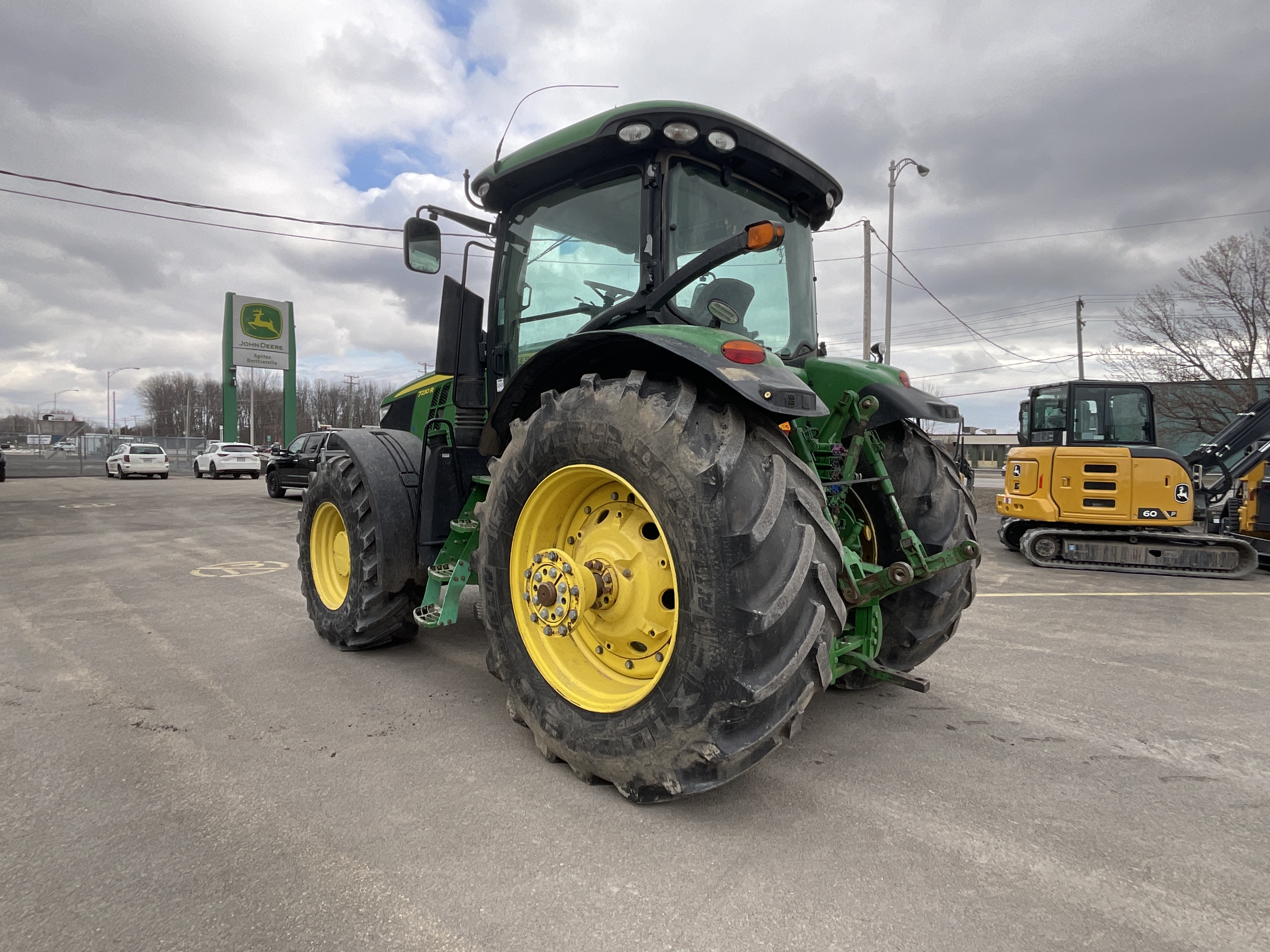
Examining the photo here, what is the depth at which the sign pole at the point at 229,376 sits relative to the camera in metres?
35.6

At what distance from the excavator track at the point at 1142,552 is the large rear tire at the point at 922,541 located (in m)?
6.45

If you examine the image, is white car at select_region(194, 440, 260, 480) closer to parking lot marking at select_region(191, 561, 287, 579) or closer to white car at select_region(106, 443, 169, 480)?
white car at select_region(106, 443, 169, 480)

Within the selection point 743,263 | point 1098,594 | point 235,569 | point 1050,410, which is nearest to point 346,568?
point 743,263

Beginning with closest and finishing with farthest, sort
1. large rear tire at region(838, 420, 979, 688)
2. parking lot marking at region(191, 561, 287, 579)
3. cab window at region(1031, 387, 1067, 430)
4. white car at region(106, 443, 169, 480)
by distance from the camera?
large rear tire at region(838, 420, 979, 688), parking lot marking at region(191, 561, 287, 579), cab window at region(1031, 387, 1067, 430), white car at region(106, 443, 169, 480)

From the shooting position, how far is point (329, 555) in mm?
4492

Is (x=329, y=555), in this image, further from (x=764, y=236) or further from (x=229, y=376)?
(x=229, y=376)

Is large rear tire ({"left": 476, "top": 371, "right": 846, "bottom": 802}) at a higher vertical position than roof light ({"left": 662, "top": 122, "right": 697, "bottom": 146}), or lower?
lower

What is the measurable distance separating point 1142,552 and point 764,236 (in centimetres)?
845

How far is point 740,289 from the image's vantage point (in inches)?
125

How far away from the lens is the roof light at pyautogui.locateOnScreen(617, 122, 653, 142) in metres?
2.69

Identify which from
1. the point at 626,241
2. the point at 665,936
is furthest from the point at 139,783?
the point at 626,241

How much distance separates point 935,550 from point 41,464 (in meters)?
48.5

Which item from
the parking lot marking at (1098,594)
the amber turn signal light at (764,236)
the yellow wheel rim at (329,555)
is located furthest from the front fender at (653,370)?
the parking lot marking at (1098,594)

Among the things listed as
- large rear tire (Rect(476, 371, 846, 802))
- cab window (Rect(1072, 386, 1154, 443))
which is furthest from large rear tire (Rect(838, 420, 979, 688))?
cab window (Rect(1072, 386, 1154, 443))
